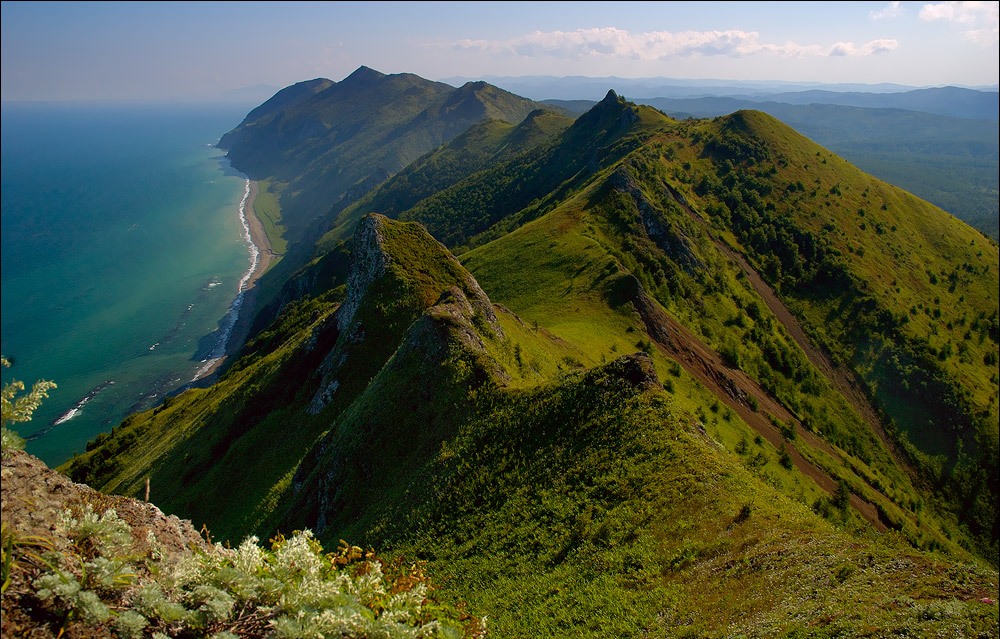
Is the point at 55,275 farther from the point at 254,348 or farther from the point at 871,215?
the point at 871,215

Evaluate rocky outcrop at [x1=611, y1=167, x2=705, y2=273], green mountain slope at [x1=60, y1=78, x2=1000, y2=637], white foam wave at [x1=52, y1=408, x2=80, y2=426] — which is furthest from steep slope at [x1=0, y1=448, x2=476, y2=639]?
white foam wave at [x1=52, y1=408, x2=80, y2=426]

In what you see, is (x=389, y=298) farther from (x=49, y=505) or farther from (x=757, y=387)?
(x=757, y=387)

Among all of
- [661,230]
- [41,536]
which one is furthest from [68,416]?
[41,536]

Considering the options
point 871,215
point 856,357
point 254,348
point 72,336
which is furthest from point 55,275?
point 871,215

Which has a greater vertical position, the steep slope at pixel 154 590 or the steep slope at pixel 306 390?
the steep slope at pixel 154 590

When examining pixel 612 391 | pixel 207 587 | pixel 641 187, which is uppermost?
pixel 641 187

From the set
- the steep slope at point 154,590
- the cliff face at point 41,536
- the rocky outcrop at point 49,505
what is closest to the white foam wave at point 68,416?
the rocky outcrop at point 49,505

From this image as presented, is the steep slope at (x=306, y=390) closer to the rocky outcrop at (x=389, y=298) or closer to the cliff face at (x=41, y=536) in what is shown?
the rocky outcrop at (x=389, y=298)

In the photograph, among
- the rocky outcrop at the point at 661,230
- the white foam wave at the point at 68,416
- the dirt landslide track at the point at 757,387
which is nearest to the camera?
the dirt landslide track at the point at 757,387
